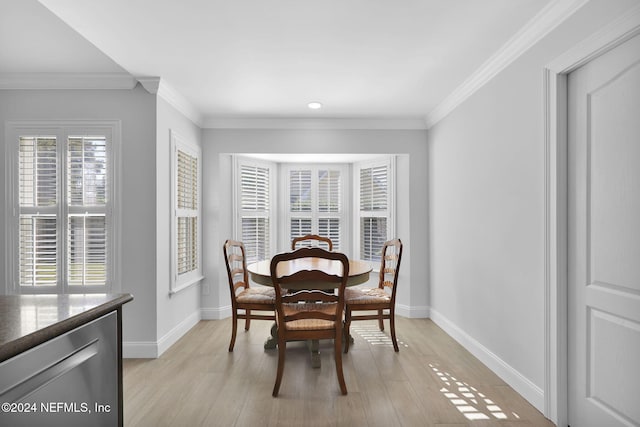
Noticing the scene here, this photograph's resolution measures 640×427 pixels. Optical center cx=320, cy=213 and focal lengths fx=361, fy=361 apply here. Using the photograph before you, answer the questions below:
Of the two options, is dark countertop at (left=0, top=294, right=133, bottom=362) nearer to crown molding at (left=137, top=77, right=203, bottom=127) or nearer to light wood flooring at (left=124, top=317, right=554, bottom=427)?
light wood flooring at (left=124, top=317, right=554, bottom=427)

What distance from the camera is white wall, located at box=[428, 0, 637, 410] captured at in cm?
226

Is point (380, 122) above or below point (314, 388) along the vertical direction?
above

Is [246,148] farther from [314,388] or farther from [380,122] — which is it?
[314,388]

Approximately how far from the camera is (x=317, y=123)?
14.4 ft

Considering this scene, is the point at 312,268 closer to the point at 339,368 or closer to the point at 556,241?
the point at 339,368

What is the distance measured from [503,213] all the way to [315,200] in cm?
292

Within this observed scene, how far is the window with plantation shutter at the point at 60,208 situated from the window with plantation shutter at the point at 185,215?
549 millimetres

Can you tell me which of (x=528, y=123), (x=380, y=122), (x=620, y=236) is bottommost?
(x=620, y=236)

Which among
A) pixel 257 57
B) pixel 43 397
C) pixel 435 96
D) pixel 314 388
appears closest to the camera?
pixel 43 397

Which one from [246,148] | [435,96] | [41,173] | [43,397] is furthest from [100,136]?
[435,96]

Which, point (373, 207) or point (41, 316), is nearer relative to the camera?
point (41, 316)

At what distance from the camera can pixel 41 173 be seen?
3.18 meters

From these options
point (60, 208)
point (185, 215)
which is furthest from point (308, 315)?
point (60, 208)

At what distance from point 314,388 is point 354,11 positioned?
8.13ft
